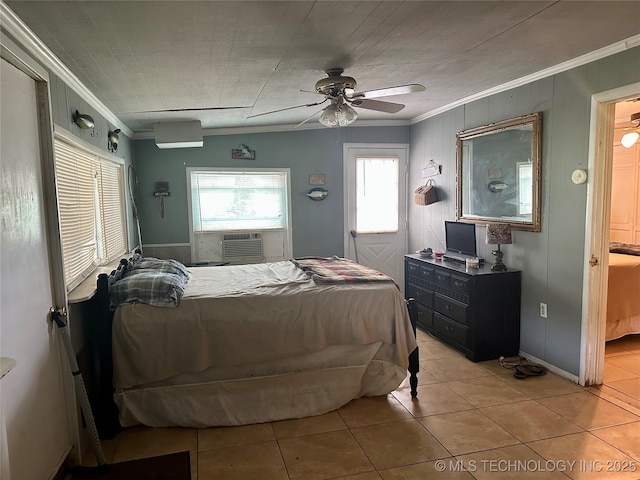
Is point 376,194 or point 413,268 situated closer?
point 413,268

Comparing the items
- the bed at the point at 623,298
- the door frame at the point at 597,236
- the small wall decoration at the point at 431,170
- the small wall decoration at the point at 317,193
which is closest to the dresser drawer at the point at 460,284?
the door frame at the point at 597,236

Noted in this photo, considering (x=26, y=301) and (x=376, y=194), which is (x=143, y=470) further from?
(x=376, y=194)

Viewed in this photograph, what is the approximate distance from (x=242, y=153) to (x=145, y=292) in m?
2.86

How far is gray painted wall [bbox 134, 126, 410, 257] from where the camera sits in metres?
5.08

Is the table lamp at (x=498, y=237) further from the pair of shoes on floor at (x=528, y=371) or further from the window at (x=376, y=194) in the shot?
the window at (x=376, y=194)

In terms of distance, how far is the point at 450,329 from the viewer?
4.11 metres

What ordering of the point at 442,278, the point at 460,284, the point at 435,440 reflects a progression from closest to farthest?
the point at 435,440, the point at 460,284, the point at 442,278

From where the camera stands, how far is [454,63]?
124 inches

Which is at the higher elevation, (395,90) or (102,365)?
(395,90)

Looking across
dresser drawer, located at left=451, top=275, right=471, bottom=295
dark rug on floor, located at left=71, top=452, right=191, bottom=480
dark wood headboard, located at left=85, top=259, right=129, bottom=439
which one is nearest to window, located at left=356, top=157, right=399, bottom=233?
dresser drawer, located at left=451, top=275, right=471, bottom=295

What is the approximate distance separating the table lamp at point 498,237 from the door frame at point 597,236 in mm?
685

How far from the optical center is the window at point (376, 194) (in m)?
5.64

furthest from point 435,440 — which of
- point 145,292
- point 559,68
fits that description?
point 559,68

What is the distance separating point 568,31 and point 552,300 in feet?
6.63
